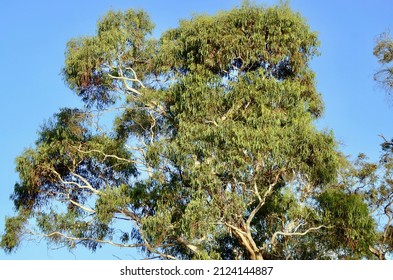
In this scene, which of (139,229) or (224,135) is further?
(139,229)

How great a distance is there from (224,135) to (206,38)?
293 centimetres

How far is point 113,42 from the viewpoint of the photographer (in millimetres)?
15031

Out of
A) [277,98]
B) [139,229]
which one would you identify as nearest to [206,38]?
[277,98]

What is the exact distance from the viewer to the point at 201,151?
12602 millimetres

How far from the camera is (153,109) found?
50.5ft

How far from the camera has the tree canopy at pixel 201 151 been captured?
12.9 metres

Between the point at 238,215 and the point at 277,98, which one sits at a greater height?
the point at 277,98

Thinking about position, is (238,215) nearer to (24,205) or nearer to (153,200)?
(153,200)

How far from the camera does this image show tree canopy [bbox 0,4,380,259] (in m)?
12.9
